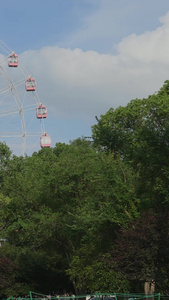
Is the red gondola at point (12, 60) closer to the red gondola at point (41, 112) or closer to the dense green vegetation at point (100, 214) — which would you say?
the red gondola at point (41, 112)

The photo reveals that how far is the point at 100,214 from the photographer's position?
32.8 meters

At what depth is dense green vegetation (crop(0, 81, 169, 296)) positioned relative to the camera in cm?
2797

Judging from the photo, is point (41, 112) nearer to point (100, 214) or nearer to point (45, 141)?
point (45, 141)

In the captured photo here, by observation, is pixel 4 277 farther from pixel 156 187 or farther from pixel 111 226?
pixel 156 187

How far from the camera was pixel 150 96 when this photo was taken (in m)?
46.3

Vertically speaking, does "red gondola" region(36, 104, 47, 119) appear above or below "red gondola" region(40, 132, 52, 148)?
above

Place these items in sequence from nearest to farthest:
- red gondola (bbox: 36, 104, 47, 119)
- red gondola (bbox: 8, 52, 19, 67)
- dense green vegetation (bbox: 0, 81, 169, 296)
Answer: dense green vegetation (bbox: 0, 81, 169, 296) < red gondola (bbox: 8, 52, 19, 67) < red gondola (bbox: 36, 104, 47, 119)

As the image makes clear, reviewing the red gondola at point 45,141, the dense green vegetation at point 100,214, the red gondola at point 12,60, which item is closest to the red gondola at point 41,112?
the red gondola at point 45,141

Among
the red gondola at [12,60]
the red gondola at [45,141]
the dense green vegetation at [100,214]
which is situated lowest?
the dense green vegetation at [100,214]

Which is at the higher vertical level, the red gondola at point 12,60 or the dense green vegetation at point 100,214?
the red gondola at point 12,60

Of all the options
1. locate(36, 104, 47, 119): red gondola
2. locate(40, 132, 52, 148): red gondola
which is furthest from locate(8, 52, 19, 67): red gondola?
locate(40, 132, 52, 148): red gondola

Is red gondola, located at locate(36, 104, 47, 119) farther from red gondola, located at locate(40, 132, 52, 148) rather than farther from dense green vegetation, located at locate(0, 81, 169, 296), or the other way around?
dense green vegetation, located at locate(0, 81, 169, 296)

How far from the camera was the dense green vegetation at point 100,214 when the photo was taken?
28.0 m

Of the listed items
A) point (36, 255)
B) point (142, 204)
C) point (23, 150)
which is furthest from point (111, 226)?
point (23, 150)
